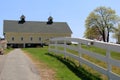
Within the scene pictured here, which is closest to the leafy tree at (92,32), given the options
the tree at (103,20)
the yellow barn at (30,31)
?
the tree at (103,20)

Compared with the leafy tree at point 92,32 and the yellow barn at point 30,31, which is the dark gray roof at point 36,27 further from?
the leafy tree at point 92,32

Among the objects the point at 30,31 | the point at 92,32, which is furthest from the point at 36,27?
the point at 92,32

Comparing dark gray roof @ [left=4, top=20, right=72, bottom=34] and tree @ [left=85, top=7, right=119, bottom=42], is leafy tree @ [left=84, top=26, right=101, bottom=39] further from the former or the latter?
dark gray roof @ [left=4, top=20, right=72, bottom=34]

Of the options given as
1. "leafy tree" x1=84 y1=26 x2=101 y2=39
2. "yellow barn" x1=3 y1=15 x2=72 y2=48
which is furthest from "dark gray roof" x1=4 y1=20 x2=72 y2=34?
"leafy tree" x1=84 y1=26 x2=101 y2=39

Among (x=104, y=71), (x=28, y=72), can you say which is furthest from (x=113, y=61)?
(x=28, y=72)

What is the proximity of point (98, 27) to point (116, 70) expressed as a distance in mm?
83743

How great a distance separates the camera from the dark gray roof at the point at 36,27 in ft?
334

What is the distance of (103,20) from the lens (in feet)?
316

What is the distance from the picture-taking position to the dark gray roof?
334 feet

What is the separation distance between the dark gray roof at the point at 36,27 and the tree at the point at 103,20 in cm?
1129

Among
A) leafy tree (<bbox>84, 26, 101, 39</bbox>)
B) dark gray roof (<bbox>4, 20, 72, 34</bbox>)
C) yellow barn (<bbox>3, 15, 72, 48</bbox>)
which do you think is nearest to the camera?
leafy tree (<bbox>84, 26, 101, 39</bbox>)

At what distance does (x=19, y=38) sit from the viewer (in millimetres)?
102812

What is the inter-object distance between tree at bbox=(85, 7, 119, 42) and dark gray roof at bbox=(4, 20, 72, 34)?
1129 cm

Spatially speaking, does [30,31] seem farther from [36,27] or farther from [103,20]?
[103,20]
